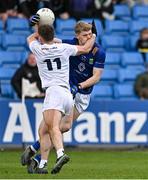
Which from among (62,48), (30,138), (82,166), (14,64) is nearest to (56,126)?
(62,48)

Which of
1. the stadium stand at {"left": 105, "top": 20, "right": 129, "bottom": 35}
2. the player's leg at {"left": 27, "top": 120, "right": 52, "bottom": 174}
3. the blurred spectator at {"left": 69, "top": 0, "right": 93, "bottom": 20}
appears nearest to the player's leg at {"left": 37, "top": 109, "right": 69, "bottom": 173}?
the player's leg at {"left": 27, "top": 120, "right": 52, "bottom": 174}

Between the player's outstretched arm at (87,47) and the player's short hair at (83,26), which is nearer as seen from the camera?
the player's outstretched arm at (87,47)

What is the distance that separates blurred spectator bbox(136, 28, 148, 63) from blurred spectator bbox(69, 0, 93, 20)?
1.50 meters

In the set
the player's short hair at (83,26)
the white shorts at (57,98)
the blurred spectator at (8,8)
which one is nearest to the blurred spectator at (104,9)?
the blurred spectator at (8,8)

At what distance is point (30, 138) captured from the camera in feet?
59.4

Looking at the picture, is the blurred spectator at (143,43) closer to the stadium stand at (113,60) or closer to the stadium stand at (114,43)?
the stadium stand at (113,60)

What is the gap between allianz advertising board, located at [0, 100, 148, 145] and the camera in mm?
18219

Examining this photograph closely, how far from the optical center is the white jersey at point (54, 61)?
1230cm

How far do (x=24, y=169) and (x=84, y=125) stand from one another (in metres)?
4.97

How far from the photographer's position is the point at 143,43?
21.5 meters

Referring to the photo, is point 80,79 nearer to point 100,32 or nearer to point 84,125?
point 84,125

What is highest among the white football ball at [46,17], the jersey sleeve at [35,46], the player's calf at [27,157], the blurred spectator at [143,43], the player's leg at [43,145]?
the white football ball at [46,17]

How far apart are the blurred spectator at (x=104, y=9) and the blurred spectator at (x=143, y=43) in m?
1.40

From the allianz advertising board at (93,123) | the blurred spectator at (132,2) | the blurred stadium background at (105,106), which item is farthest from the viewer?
the blurred spectator at (132,2)
